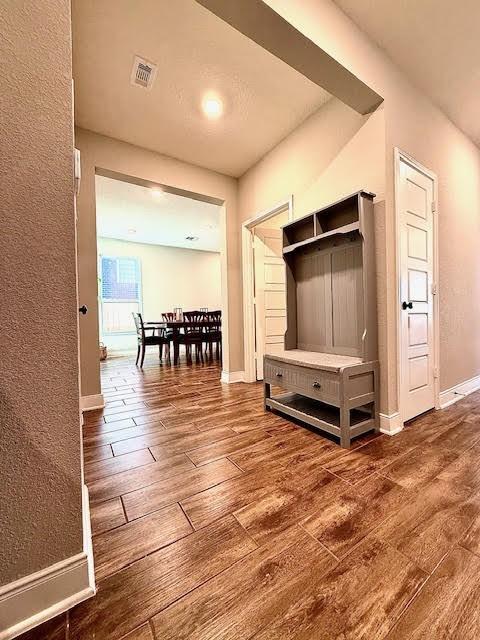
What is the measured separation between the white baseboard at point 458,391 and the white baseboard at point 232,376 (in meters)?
2.17

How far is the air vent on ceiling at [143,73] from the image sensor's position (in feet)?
6.34

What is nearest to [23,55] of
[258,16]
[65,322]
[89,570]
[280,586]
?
[65,322]

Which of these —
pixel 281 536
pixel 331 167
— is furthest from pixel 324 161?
pixel 281 536

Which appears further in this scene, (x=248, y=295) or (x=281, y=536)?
(x=248, y=295)

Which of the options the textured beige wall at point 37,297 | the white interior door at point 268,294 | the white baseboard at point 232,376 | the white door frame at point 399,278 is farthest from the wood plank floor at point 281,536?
the white interior door at point 268,294

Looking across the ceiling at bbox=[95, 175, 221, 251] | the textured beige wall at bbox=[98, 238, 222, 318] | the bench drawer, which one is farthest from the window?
the bench drawer

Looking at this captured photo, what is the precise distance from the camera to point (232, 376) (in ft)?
11.5

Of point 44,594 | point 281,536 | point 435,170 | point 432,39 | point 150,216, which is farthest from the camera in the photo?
point 150,216

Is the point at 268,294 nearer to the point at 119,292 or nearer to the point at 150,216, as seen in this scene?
the point at 150,216

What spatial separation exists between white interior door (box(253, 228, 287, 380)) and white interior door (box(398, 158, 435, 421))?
1541 millimetres

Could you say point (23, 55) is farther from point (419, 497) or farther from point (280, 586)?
point (419, 497)

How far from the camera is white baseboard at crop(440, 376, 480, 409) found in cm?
243

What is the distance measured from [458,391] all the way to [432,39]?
2891 mm

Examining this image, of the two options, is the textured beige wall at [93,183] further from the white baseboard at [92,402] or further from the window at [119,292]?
the window at [119,292]
